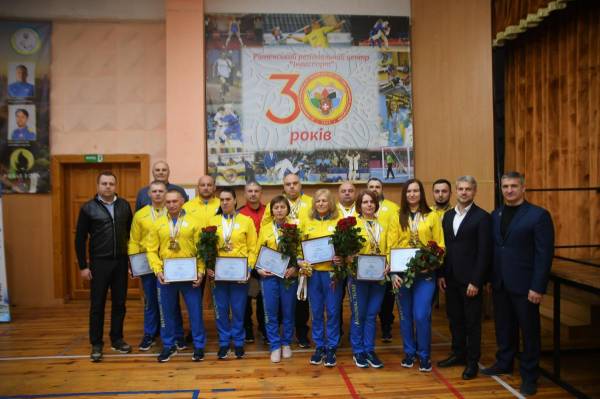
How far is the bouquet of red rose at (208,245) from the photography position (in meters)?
4.17

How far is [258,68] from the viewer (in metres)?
6.96

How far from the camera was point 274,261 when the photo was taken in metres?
4.16

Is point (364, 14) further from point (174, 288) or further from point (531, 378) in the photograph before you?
point (531, 378)

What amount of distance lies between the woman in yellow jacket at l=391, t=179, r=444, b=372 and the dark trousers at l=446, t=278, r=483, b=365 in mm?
254

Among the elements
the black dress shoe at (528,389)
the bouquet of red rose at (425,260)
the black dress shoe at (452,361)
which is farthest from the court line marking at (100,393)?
the black dress shoe at (528,389)

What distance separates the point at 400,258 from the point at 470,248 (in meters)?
0.58

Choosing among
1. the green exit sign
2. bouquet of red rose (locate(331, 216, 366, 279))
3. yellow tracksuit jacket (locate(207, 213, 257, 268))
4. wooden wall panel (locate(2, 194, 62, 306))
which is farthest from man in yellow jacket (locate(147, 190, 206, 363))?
wooden wall panel (locate(2, 194, 62, 306))

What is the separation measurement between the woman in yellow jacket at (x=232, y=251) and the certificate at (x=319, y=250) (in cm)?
61

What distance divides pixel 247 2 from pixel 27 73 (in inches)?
138

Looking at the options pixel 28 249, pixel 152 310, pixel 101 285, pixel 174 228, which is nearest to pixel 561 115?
pixel 174 228

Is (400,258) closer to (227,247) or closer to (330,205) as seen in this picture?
(330,205)

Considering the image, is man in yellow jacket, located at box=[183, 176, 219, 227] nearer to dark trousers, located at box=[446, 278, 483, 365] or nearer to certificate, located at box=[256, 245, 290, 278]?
certificate, located at box=[256, 245, 290, 278]

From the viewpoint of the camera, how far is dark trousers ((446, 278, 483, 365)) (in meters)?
3.86

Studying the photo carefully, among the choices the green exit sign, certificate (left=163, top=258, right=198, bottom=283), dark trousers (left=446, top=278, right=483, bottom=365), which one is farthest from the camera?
the green exit sign
